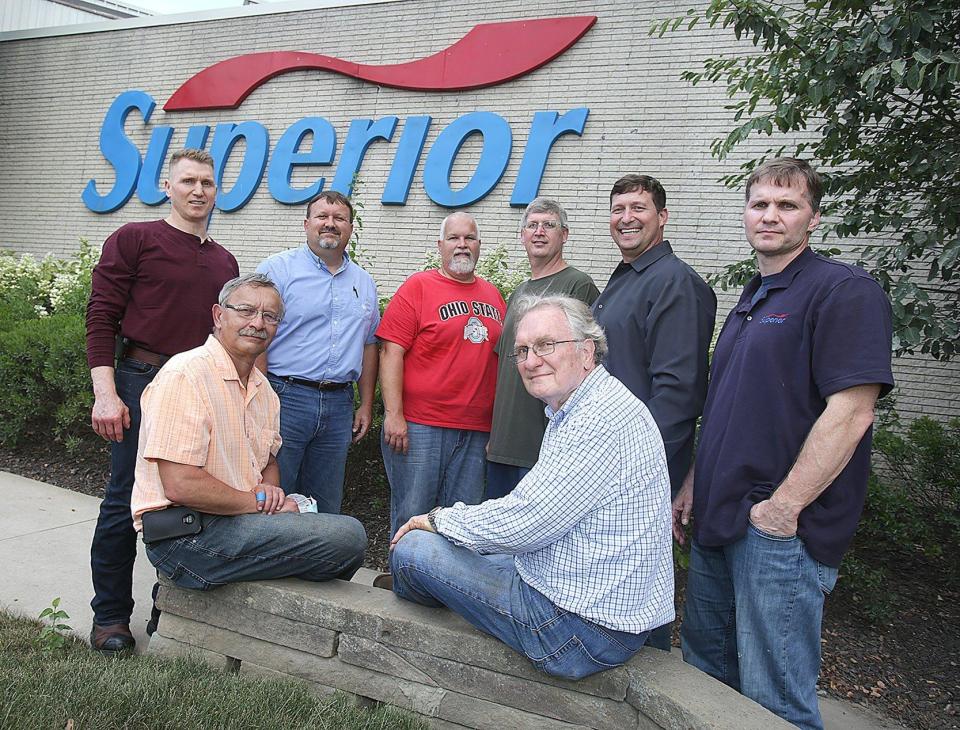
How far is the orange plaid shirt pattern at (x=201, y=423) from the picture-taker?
2598 millimetres

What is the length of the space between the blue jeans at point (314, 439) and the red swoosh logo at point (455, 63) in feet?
20.7

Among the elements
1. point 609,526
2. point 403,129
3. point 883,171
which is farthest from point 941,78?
point 403,129

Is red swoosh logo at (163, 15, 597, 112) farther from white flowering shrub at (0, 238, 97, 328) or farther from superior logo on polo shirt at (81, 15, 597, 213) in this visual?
white flowering shrub at (0, 238, 97, 328)

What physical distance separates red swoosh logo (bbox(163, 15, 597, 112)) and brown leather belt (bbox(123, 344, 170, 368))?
677cm

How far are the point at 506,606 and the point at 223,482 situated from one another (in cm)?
109

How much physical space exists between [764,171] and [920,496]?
293 cm

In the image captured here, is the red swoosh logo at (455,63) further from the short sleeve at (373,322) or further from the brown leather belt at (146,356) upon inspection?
the brown leather belt at (146,356)

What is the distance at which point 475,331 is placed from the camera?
3.72 metres

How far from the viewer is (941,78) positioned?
133 inches

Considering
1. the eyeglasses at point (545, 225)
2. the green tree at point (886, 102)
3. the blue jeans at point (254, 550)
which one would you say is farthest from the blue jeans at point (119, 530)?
the green tree at point (886, 102)

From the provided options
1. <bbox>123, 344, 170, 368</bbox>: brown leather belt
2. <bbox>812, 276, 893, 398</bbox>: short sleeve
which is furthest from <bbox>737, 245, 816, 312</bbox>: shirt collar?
<bbox>123, 344, 170, 368</bbox>: brown leather belt

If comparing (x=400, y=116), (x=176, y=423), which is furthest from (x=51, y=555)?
(x=400, y=116)

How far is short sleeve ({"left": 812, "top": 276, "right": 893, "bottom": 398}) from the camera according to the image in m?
2.20

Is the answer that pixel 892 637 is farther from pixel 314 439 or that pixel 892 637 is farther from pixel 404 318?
pixel 314 439
